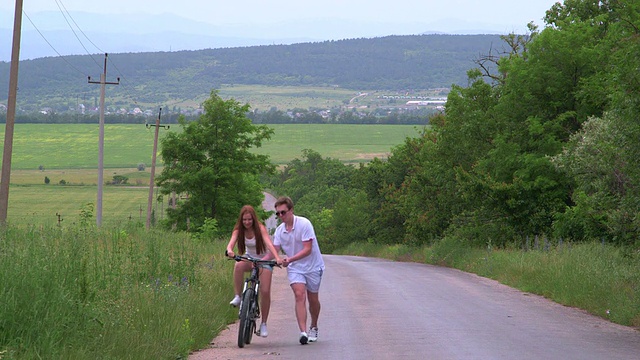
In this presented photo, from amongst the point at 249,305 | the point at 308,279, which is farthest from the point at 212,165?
the point at 249,305

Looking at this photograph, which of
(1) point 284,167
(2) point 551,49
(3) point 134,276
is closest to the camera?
(3) point 134,276

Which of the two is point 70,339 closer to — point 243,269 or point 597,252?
point 243,269

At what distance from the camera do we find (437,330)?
44.8ft

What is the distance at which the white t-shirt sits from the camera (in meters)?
12.5

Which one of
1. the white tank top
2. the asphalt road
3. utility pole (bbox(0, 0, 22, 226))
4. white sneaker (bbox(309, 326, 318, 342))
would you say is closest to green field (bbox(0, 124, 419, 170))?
utility pole (bbox(0, 0, 22, 226))

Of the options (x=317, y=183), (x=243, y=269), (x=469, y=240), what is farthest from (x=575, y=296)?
(x=317, y=183)

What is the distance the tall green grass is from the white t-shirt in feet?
5.22

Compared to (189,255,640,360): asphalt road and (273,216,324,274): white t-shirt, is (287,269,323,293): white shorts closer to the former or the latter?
(273,216,324,274): white t-shirt

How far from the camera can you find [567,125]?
36156 mm

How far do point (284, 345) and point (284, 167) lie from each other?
176152 millimetres

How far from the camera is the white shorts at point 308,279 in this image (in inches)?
499

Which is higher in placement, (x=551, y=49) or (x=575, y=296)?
(x=551, y=49)

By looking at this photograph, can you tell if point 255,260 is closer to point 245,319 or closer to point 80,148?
point 245,319

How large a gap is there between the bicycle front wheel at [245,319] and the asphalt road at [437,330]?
14 cm
